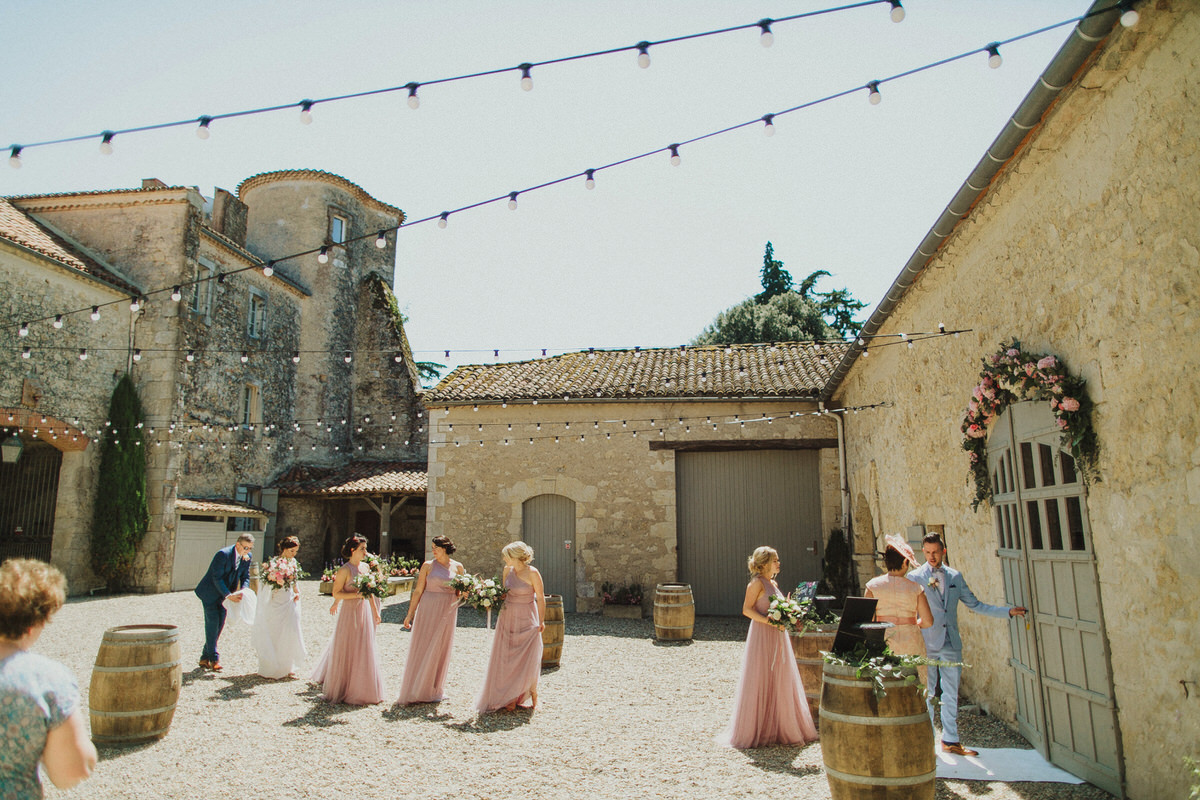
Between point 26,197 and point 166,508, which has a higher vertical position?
point 26,197

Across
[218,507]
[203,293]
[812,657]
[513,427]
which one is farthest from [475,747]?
[203,293]

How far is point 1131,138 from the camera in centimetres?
374

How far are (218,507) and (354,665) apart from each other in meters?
12.2

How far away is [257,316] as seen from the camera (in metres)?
19.4

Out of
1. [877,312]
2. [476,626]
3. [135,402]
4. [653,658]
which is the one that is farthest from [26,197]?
[877,312]

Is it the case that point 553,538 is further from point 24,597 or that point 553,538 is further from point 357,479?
point 24,597

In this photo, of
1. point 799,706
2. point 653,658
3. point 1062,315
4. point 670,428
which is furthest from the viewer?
point 670,428

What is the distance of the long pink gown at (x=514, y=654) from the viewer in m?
5.95

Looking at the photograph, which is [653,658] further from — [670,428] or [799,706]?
[670,428]

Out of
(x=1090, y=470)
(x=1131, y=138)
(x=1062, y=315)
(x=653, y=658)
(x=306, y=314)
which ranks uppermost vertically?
(x=306, y=314)

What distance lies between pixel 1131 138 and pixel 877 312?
4440 millimetres

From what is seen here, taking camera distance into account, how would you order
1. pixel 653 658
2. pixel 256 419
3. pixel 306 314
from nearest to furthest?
pixel 653 658
pixel 256 419
pixel 306 314

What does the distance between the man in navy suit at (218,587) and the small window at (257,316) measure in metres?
13.2

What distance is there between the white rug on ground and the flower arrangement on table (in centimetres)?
786
